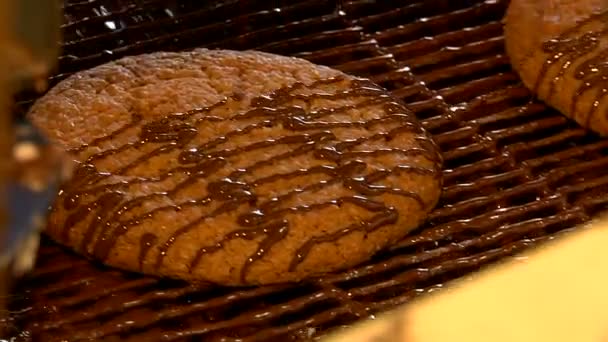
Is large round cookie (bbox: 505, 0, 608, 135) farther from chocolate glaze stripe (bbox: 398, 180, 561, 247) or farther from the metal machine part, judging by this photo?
the metal machine part

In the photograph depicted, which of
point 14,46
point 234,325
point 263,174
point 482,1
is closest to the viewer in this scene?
point 14,46

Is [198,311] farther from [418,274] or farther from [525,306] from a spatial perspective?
[525,306]

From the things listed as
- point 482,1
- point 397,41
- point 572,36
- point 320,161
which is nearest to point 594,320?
point 320,161

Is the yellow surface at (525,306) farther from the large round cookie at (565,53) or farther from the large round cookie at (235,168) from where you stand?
the large round cookie at (565,53)

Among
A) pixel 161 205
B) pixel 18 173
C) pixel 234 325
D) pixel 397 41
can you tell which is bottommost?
pixel 234 325

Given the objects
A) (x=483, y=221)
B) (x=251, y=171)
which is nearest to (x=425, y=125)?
(x=483, y=221)

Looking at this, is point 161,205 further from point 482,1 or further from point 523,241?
point 482,1

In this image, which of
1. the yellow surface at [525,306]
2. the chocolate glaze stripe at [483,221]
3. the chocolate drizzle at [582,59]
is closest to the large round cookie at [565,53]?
the chocolate drizzle at [582,59]

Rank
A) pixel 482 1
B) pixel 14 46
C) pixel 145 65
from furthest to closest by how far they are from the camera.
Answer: pixel 482 1
pixel 145 65
pixel 14 46
